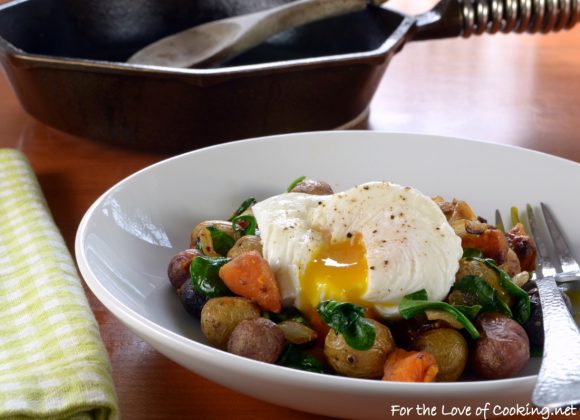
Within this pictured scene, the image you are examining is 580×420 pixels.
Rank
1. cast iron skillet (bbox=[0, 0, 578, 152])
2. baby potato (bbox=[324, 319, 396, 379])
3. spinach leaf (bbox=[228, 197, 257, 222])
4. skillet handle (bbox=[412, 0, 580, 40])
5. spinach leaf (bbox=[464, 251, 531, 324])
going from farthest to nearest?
skillet handle (bbox=[412, 0, 580, 40])
cast iron skillet (bbox=[0, 0, 578, 152])
spinach leaf (bbox=[228, 197, 257, 222])
spinach leaf (bbox=[464, 251, 531, 324])
baby potato (bbox=[324, 319, 396, 379])

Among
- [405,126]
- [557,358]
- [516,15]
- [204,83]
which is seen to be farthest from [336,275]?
[516,15]

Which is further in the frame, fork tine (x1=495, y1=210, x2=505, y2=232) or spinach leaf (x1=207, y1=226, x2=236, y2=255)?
fork tine (x1=495, y1=210, x2=505, y2=232)

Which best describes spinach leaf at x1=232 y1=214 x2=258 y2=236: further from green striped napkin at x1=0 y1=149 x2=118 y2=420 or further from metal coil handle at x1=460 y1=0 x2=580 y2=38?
metal coil handle at x1=460 y1=0 x2=580 y2=38

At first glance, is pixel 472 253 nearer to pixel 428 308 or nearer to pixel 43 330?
pixel 428 308

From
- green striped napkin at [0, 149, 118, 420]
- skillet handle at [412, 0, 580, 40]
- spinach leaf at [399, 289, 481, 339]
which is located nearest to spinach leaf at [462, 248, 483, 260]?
spinach leaf at [399, 289, 481, 339]

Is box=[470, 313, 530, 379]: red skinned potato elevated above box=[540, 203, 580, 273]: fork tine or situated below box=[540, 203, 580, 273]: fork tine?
above

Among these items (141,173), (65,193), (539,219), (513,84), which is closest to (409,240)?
(539,219)

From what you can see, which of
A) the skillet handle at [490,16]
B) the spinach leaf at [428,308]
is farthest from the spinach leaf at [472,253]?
the skillet handle at [490,16]

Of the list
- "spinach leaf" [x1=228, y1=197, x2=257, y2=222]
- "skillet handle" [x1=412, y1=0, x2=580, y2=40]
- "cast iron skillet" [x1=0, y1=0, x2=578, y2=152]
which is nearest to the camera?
"spinach leaf" [x1=228, y1=197, x2=257, y2=222]
